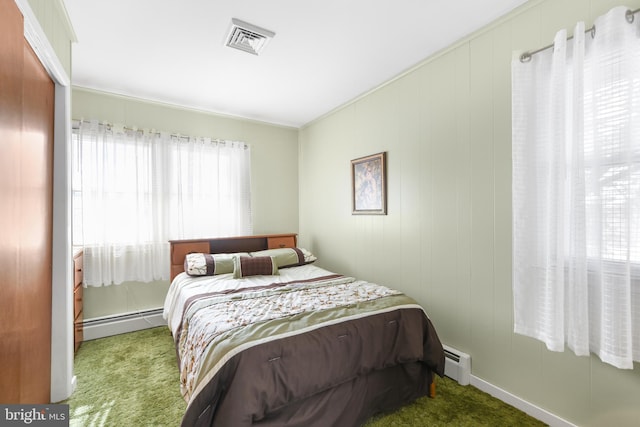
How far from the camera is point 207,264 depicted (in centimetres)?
295

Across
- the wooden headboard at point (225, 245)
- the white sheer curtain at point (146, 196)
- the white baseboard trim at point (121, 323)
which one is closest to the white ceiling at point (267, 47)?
the white sheer curtain at point (146, 196)

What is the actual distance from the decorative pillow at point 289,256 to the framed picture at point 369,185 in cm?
80

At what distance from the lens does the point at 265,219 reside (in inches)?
159

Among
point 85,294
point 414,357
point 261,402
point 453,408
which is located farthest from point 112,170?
point 453,408

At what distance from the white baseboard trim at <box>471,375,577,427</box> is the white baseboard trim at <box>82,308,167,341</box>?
10.5 feet

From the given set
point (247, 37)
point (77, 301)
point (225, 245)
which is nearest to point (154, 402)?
point (77, 301)

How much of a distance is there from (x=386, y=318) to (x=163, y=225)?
2.72m

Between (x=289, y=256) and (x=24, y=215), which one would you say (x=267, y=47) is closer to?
(x=24, y=215)

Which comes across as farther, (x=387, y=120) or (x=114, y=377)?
(x=387, y=120)

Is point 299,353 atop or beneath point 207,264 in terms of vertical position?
beneath

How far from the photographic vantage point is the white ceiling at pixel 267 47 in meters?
1.88

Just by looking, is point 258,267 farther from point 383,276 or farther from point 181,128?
point 181,128

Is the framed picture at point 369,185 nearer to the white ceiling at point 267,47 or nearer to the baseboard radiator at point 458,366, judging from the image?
the white ceiling at point 267,47

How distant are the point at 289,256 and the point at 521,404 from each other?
2.37 m
